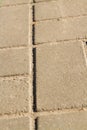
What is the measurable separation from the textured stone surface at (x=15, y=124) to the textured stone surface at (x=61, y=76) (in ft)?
0.53

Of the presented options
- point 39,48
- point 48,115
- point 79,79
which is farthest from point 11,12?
point 48,115

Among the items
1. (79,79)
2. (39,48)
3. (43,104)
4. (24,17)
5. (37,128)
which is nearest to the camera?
(37,128)

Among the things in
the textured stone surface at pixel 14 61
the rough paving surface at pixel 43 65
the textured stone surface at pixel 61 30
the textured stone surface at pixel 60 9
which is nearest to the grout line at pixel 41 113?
the rough paving surface at pixel 43 65

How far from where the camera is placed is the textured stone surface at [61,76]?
7.43 ft

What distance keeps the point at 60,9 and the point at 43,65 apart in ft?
3.34

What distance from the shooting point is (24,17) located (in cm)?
332

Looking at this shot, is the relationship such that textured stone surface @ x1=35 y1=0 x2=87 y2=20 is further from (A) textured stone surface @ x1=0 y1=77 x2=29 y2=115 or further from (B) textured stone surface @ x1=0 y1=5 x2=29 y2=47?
(A) textured stone surface @ x1=0 y1=77 x2=29 y2=115

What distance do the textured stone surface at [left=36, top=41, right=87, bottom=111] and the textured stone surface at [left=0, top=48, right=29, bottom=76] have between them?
4.8 inches

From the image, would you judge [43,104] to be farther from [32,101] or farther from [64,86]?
[64,86]

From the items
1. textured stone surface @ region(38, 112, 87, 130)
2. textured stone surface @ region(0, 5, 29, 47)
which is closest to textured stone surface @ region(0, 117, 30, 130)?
textured stone surface @ region(38, 112, 87, 130)

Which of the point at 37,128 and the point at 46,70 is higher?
the point at 46,70

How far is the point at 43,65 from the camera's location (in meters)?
2.62

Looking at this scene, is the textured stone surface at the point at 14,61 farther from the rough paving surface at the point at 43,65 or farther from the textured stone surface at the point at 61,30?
the textured stone surface at the point at 61,30

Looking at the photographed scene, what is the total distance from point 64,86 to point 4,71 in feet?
1.97
